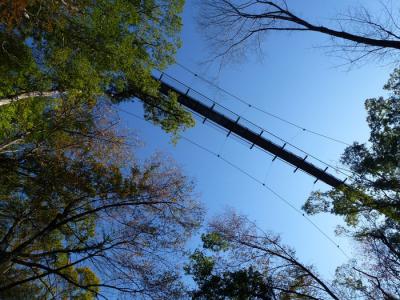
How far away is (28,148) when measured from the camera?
32.6ft

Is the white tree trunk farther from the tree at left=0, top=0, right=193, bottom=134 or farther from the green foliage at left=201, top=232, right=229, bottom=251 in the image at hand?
the green foliage at left=201, top=232, right=229, bottom=251

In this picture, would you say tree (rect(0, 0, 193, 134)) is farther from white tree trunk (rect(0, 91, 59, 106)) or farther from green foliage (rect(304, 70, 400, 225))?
green foliage (rect(304, 70, 400, 225))

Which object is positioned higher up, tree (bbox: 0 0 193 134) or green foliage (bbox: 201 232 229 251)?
tree (bbox: 0 0 193 134)

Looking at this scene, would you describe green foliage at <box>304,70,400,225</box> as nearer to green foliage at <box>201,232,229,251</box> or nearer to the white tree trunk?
green foliage at <box>201,232,229,251</box>

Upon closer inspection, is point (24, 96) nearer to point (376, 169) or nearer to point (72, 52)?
point (72, 52)

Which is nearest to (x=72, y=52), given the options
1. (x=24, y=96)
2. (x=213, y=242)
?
(x=24, y=96)

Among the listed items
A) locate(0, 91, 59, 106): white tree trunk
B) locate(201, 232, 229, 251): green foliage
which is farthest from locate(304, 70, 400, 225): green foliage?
locate(0, 91, 59, 106): white tree trunk

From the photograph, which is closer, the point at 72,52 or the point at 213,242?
the point at 72,52

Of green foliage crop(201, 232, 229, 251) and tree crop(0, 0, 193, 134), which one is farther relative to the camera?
green foliage crop(201, 232, 229, 251)

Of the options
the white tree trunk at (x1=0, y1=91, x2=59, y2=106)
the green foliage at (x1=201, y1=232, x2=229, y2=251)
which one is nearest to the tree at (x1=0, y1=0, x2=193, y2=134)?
the white tree trunk at (x1=0, y1=91, x2=59, y2=106)

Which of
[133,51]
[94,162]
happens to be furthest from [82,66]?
[94,162]

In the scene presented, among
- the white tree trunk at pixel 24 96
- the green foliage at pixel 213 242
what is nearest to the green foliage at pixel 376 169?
the green foliage at pixel 213 242

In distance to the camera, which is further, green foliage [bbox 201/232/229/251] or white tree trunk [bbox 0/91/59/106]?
green foliage [bbox 201/232/229/251]

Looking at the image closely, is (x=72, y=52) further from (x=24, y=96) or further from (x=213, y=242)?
(x=213, y=242)
